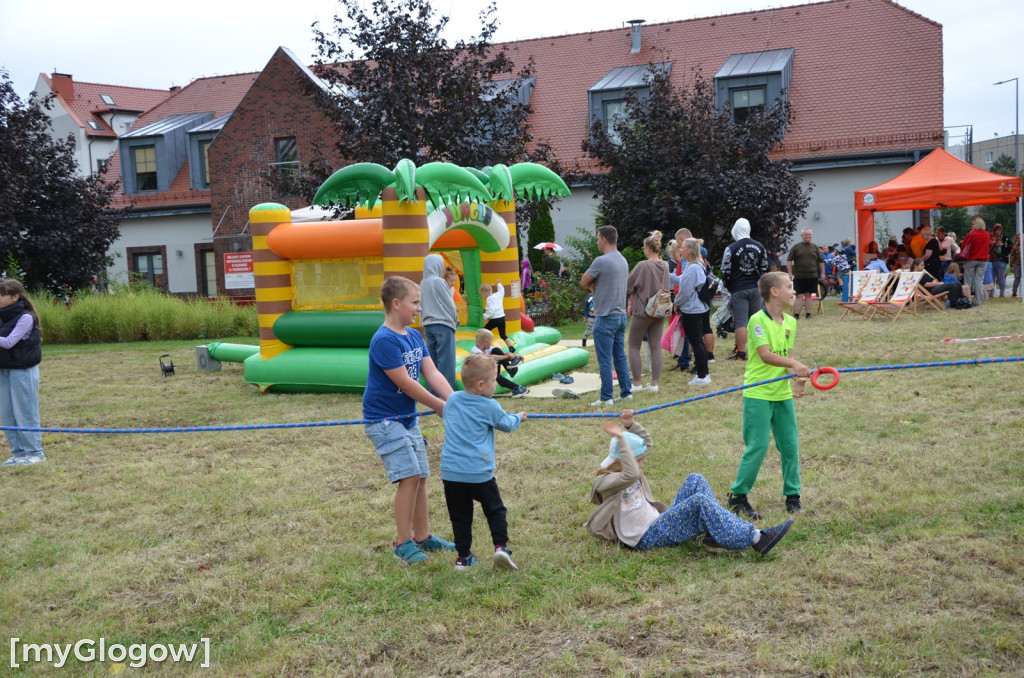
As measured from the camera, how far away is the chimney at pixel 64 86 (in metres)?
34.1

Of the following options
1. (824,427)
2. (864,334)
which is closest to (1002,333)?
(864,334)

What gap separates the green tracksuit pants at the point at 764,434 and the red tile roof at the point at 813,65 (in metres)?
17.1

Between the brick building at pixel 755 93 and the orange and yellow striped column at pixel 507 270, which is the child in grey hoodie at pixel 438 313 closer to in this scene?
the orange and yellow striped column at pixel 507 270

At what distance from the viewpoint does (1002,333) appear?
1236 centimetres

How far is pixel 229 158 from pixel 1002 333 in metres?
24.0

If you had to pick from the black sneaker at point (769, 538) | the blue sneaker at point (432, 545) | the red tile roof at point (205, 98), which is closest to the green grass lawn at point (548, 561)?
the black sneaker at point (769, 538)

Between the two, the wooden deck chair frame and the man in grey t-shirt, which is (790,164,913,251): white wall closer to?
the wooden deck chair frame

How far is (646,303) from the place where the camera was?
9539 mm

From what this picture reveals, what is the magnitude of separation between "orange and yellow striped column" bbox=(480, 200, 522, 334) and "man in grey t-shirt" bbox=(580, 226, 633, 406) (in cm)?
349

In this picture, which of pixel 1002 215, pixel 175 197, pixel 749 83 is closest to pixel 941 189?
pixel 749 83

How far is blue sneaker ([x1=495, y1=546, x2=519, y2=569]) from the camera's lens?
4715 millimetres

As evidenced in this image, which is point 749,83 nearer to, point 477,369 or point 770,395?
point 770,395

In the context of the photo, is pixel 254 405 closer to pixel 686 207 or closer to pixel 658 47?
pixel 686 207

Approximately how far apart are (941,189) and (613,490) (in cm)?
1494
